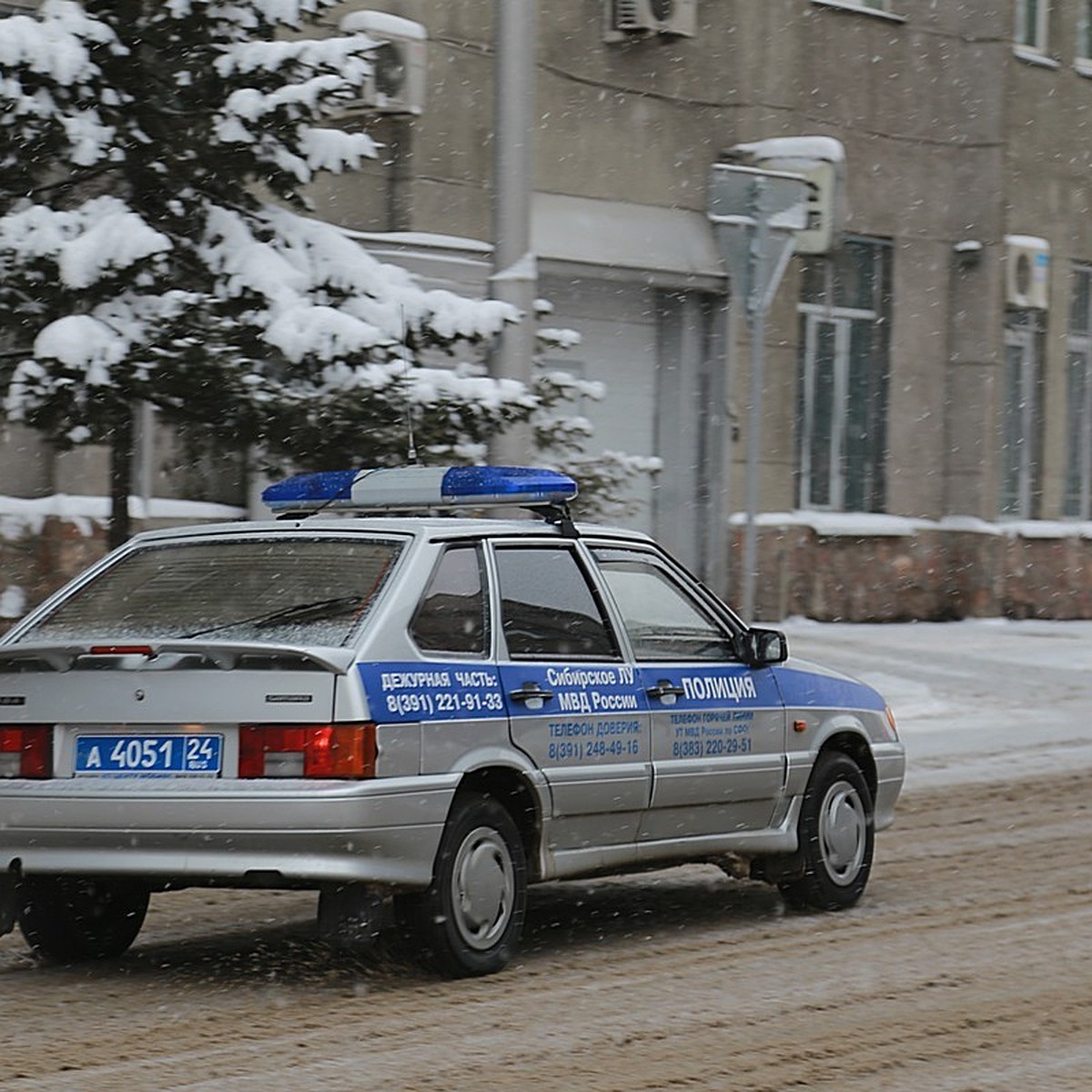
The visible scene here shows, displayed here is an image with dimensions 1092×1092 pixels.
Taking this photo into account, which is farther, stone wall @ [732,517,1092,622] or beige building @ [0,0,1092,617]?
stone wall @ [732,517,1092,622]

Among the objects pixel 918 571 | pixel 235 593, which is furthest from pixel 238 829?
pixel 918 571

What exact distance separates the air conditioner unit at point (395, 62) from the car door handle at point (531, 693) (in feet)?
33.9

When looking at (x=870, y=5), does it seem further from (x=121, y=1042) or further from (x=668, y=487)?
(x=121, y=1042)

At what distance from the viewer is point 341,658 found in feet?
24.1

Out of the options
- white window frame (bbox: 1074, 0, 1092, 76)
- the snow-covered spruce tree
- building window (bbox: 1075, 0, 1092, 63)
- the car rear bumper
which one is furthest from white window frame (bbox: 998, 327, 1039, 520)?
the car rear bumper

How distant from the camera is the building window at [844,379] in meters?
23.4

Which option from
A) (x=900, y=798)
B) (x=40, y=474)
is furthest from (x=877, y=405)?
(x=900, y=798)

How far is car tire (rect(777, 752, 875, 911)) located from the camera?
9.35 meters

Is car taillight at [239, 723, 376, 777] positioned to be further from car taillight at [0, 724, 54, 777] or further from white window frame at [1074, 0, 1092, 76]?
white window frame at [1074, 0, 1092, 76]

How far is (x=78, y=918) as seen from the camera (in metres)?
8.16

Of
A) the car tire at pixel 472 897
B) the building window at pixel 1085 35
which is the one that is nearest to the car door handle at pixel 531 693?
the car tire at pixel 472 897

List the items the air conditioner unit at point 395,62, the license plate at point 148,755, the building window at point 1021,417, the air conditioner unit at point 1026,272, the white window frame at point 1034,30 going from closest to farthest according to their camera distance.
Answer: the license plate at point 148,755 < the air conditioner unit at point 395,62 < the air conditioner unit at point 1026,272 < the white window frame at point 1034,30 < the building window at point 1021,417

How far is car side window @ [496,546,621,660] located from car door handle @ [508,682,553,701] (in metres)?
0.11

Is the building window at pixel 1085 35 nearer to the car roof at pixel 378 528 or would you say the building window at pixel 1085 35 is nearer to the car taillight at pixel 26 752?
the car roof at pixel 378 528
